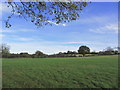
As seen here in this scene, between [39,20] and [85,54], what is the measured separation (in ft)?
130

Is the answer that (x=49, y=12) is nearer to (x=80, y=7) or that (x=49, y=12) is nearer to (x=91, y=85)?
(x=80, y=7)

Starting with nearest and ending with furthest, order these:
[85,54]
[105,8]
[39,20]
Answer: [39,20] → [105,8] → [85,54]

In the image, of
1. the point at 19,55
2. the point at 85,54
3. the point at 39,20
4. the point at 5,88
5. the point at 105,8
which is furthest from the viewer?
the point at 85,54

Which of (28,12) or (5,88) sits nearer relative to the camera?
(28,12)

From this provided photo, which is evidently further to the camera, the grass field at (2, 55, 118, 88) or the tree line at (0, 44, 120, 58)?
the tree line at (0, 44, 120, 58)

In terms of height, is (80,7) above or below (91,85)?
above

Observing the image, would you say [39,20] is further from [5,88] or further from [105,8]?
[105,8]

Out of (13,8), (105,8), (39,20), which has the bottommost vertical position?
(39,20)

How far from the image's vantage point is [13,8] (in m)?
5.93

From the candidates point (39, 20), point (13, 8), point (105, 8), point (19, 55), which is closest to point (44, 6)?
point (39, 20)

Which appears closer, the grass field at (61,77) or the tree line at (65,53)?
the grass field at (61,77)

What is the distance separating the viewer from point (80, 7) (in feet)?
19.1

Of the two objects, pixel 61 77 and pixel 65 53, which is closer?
pixel 61 77

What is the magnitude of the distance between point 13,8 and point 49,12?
1.64 metres
